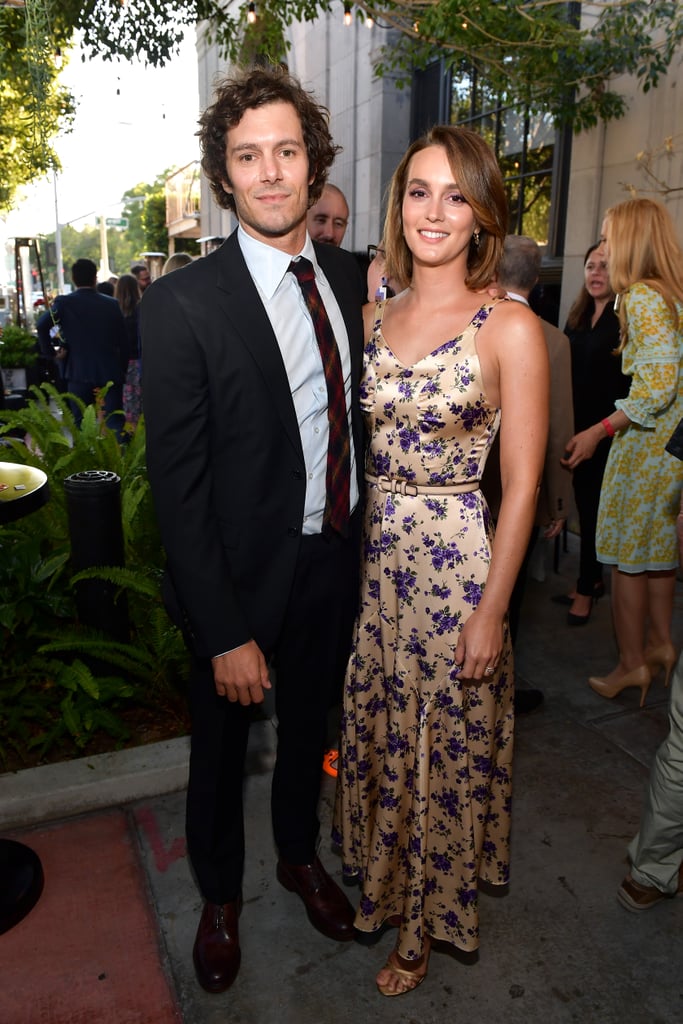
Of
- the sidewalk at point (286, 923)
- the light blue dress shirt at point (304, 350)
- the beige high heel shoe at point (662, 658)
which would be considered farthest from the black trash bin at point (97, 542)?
the beige high heel shoe at point (662, 658)

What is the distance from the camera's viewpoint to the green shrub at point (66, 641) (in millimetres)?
3490

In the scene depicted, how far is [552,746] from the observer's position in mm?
3754

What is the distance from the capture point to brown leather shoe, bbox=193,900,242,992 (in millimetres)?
2436

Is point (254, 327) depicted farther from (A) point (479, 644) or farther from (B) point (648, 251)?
(B) point (648, 251)

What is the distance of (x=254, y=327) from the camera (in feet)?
6.84

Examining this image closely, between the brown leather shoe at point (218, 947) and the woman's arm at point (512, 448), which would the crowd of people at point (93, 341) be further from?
the woman's arm at point (512, 448)

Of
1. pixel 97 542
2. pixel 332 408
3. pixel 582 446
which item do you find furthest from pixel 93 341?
pixel 332 408

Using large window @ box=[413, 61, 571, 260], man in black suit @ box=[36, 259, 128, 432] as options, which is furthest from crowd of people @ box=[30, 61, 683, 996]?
large window @ box=[413, 61, 571, 260]

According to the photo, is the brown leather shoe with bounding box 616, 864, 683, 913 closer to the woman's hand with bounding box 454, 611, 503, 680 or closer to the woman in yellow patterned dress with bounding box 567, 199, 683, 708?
the woman's hand with bounding box 454, 611, 503, 680

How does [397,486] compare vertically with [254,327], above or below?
below

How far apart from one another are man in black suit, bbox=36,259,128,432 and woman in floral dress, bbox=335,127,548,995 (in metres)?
6.82

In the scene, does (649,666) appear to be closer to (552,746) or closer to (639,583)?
(639,583)

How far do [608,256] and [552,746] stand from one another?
2.36 meters

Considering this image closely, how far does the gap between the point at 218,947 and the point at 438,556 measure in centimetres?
140
